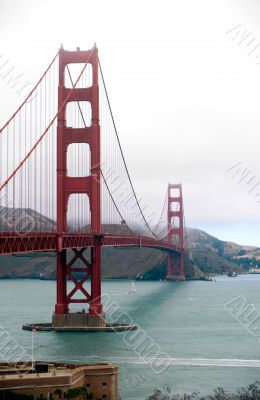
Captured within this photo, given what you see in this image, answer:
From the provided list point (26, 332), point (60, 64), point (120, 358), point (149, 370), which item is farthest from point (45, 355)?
point (60, 64)

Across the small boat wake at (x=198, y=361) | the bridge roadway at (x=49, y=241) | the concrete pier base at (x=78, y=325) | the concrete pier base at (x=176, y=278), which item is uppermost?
the concrete pier base at (x=176, y=278)

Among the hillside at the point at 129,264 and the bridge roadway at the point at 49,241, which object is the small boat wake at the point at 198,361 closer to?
the bridge roadway at the point at 49,241

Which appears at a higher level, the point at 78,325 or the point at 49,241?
the point at 49,241

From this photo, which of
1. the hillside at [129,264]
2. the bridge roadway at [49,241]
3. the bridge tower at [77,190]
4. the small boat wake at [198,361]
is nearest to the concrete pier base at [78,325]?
the bridge tower at [77,190]

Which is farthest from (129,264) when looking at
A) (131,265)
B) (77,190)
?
(77,190)

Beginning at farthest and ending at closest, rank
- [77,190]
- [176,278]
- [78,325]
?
[176,278] → [77,190] → [78,325]

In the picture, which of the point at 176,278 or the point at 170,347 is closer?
the point at 170,347

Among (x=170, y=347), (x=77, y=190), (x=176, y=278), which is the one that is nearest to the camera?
(x=170, y=347)

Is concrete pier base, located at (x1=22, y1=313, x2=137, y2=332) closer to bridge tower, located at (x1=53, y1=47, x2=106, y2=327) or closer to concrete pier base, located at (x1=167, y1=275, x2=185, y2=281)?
bridge tower, located at (x1=53, y1=47, x2=106, y2=327)

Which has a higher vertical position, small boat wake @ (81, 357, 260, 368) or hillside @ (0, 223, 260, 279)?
hillside @ (0, 223, 260, 279)

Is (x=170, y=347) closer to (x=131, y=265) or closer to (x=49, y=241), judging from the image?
(x=49, y=241)

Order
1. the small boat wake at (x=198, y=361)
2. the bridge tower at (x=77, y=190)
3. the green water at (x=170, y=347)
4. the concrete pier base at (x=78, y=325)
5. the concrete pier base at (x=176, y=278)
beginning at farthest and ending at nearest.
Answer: the concrete pier base at (x=176, y=278), the bridge tower at (x=77, y=190), the concrete pier base at (x=78, y=325), the small boat wake at (x=198, y=361), the green water at (x=170, y=347)

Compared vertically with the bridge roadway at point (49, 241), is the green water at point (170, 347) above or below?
below

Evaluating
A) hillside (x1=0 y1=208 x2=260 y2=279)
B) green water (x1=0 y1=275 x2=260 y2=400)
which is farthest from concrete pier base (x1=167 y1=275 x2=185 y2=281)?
green water (x1=0 y1=275 x2=260 y2=400)
